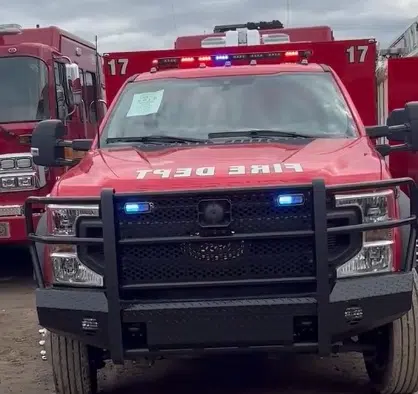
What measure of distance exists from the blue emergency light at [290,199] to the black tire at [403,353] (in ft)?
2.60

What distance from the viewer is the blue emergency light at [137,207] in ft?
15.1

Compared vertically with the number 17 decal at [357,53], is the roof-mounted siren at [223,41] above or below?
above

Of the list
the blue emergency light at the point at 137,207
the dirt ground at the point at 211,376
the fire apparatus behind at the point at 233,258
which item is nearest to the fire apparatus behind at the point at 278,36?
the dirt ground at the point at 211,376

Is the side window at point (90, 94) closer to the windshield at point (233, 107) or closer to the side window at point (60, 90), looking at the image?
the side window at point (60, 90)

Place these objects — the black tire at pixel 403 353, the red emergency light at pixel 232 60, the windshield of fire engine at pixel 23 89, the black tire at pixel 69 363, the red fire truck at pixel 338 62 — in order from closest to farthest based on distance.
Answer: the black tire at pixel 403 353
the black tire at pixel 69 363
the red emergency light at pixel 232 60
the red fire truck at pixel 338 62
the windshield of fire engine at pixel 23 89

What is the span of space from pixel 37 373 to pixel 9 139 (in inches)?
147

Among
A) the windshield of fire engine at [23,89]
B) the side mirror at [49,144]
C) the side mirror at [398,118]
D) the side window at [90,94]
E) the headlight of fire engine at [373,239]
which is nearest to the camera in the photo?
the headlight of fire engine at [373,239]

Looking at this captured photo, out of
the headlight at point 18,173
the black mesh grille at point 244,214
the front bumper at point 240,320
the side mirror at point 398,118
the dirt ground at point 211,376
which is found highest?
the side mirror at point 398,118

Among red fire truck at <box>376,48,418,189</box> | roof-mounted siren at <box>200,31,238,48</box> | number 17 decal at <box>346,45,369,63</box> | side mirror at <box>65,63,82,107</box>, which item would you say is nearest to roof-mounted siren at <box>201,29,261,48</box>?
roof-mounted siren at <box>200,31,238,48</box>

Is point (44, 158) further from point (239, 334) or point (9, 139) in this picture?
point (9, 139)

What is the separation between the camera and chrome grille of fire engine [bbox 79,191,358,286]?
4.56 meters

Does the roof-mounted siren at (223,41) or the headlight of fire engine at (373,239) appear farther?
the roof-mounted siren at (223,41)

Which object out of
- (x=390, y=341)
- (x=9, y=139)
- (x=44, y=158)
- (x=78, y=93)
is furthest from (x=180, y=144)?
(x=78, y=93)

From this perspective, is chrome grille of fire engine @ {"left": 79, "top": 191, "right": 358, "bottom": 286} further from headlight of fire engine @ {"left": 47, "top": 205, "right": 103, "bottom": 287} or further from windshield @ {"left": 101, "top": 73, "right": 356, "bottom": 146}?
windshield @ {"left": 101, "top": 73, "right": 356, "bottom": 146}
